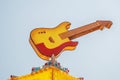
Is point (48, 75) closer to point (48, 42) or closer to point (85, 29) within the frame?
point (48, 42)

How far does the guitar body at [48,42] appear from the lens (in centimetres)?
449

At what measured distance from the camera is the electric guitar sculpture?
450 cm

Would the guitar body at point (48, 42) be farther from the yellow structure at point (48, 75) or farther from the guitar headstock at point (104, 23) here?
the yellow structure at point (48, 75)

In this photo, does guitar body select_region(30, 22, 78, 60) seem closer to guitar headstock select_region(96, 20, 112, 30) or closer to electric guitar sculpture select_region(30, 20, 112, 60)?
electric guitar sculpture select_region(30, 20, 112, 60)

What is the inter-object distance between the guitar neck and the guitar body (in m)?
0.09

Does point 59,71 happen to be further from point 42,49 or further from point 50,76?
point 42,49

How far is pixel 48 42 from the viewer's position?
4.58m

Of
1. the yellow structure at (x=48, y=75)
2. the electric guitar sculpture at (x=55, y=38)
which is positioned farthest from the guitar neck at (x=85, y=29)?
the yellow structure at (x=48, y=75)

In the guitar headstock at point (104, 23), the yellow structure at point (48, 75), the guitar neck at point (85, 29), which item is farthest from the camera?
the guitar headstock at point (104, 23)

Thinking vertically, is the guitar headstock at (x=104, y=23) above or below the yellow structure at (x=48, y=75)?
above

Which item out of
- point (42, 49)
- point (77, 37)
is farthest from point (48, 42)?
point (77, 37)

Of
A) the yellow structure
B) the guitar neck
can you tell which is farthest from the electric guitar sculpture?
the yellow structure

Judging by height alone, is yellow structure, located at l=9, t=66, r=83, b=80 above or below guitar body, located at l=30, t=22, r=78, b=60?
below

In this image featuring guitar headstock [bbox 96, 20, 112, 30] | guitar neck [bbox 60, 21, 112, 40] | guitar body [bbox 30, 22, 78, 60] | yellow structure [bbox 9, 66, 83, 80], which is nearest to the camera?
yellow structure [bbox 9, 66, 83, 80]
